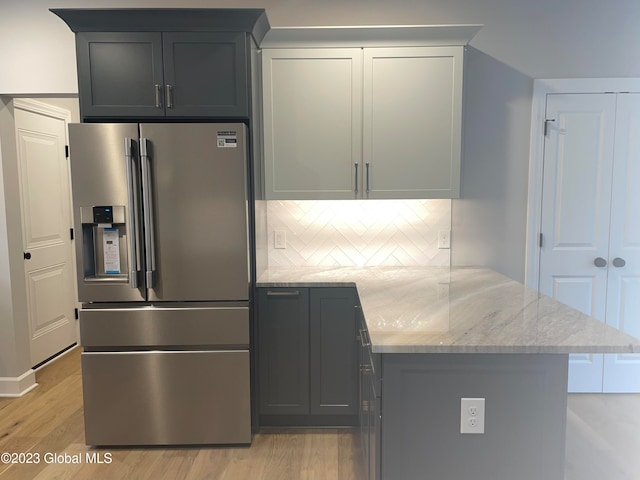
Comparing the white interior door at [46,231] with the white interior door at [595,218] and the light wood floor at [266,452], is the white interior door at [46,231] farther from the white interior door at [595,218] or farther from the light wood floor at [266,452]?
the white interior door at [595,218]

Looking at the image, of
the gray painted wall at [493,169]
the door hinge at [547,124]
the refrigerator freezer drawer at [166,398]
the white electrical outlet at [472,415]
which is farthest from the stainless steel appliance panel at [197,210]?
the door hinge at [547,124]

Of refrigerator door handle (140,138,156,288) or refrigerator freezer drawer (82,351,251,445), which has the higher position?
refrigerator door handle (140,138,156,288)

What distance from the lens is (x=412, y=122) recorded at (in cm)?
277

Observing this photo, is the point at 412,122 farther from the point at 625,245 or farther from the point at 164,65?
the point at 625,245

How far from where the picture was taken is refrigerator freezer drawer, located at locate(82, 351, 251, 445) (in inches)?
97.4

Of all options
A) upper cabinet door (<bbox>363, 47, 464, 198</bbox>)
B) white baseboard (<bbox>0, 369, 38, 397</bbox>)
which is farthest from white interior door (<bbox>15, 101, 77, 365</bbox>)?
upper cabinet door (<bbox>363, 47, 464, 198</bbox>)

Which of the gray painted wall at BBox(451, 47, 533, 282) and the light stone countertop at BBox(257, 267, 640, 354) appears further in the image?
the gray painted wall at BBox(451, 47, 533, 282)

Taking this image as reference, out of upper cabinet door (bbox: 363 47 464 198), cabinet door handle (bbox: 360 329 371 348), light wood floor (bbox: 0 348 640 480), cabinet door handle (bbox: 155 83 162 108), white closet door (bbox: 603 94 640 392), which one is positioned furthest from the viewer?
white closet door (bbox: 603 94 640 392)

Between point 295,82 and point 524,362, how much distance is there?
208 cm

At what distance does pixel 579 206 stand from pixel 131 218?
9.55 feet

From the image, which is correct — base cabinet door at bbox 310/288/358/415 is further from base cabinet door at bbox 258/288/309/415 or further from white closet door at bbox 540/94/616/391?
white closet door at bbox 540/94/616/391

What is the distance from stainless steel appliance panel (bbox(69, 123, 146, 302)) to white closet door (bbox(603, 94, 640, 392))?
3.11 m

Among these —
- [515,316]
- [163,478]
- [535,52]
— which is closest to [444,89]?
[535,52]

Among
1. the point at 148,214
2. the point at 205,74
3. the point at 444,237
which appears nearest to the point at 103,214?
the point at 148,214
